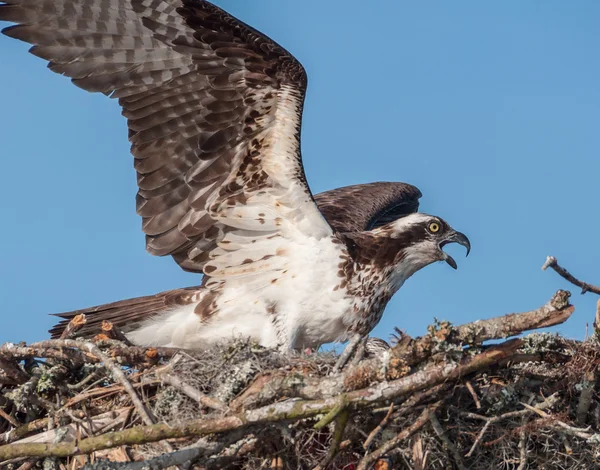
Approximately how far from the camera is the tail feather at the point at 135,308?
7.28 m

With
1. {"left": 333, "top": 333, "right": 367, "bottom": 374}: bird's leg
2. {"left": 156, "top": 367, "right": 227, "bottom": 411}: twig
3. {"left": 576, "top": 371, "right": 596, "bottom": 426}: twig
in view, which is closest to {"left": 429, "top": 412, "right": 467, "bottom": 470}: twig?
{"left": 333, "top": 333, "right": 367, "bottom": 374}: bird's leg

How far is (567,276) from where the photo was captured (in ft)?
17.4

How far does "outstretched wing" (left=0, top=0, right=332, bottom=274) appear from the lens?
6.86m

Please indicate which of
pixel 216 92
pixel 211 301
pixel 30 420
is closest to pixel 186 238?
pixel 211 301

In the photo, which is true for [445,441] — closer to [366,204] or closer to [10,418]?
[10,418]

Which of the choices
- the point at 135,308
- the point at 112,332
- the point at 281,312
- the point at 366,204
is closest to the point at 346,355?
the point at 281,312

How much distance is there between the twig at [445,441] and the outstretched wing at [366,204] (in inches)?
103

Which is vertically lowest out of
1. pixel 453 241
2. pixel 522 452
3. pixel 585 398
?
pixel 522 452

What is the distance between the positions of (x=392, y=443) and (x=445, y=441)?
0.53 metres

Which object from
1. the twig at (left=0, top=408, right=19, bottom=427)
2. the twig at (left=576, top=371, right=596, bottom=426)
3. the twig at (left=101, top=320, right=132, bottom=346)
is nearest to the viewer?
the twig at (left=576, top=371, right=596, bottom=426)

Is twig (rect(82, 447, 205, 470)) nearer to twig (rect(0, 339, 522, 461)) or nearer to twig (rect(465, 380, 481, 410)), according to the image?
twig (rect(0, 339, 522, 461))

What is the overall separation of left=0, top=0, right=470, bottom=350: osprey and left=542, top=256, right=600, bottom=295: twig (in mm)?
2084

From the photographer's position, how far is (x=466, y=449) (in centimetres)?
592

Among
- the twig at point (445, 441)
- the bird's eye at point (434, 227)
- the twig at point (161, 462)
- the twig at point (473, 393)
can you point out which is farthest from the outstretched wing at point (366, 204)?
the twig at point (161, 462)
